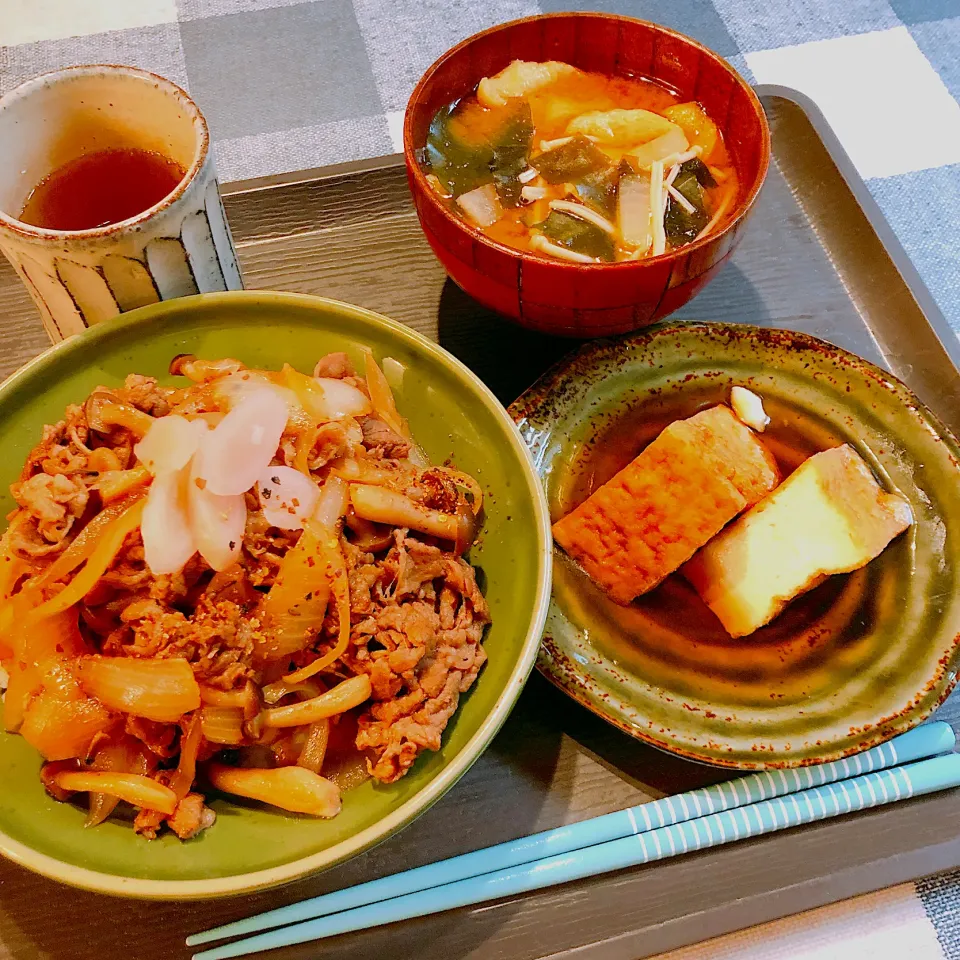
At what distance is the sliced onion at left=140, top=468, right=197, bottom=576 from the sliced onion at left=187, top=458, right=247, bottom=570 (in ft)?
0.04

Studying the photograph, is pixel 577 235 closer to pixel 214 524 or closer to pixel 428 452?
pixel 428 452

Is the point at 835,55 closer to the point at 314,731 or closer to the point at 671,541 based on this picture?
the point at 671,541

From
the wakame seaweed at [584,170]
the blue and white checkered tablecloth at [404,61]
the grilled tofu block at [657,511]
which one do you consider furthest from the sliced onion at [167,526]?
the blue and white checkered tablecloth at [404,61]

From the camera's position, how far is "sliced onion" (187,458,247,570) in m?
1.20

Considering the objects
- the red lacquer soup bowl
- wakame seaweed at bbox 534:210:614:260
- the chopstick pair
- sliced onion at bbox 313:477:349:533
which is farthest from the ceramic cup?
the chopstick pair

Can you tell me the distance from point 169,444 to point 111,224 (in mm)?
480

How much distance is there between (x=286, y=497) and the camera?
1.26 metres

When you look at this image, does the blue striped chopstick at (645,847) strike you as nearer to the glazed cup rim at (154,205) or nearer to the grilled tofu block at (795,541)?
the grilled tofu block at (795,541)

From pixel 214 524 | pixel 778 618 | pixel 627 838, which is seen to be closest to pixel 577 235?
pixel 778 618

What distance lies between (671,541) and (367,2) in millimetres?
2435

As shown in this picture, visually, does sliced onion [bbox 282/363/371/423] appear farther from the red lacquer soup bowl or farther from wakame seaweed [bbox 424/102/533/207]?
wakame seaweed [bbox 424/102/533/207]

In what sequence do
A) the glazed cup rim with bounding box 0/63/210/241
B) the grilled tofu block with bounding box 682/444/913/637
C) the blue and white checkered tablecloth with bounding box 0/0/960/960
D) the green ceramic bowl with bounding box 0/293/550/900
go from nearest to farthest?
1. the green ceramic bowl with bounding box 0/293/550/900
2. the glazed cup rim with bounding box 0/63/210/241
3. the grilled tofu block with bounding box 682/444/913/637
4. the blue and white checkered tablecloth with bounding box 0/0/960/960

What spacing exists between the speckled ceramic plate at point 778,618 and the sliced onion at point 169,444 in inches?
25.6

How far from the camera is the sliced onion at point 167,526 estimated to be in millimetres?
1185
